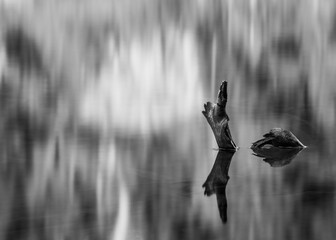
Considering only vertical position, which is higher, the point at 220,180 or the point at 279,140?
the point at 279,140

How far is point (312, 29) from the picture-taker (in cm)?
3812

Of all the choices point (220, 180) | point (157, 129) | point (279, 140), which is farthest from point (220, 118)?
point (157, 129)

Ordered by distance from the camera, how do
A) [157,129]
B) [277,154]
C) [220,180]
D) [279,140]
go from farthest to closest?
1. [157,129]
2. [279,140]
3. [277,154]
4. [220,180]

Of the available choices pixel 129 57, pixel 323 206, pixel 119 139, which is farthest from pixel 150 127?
pixel 129 57

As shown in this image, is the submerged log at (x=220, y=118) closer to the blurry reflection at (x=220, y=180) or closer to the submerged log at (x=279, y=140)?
the blurry reflection at (x=220, y=180)

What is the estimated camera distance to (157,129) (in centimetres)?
1600

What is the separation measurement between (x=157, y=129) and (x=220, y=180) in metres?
4.73

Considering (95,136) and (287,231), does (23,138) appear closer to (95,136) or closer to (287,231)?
(95,136)

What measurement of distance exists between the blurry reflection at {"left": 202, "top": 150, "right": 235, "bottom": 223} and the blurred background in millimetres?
104

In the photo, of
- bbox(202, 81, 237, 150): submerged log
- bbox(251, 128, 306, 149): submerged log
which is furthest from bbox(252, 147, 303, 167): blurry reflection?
bbox(202, 81, 237, 150): submerged log

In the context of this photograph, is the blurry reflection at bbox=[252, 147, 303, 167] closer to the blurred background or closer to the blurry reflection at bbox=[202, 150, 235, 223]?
the blurred background

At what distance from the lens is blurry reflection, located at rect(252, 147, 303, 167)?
480 inches

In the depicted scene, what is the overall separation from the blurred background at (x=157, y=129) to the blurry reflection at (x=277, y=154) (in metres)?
0.15

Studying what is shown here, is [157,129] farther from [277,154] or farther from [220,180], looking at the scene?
[220,180]
